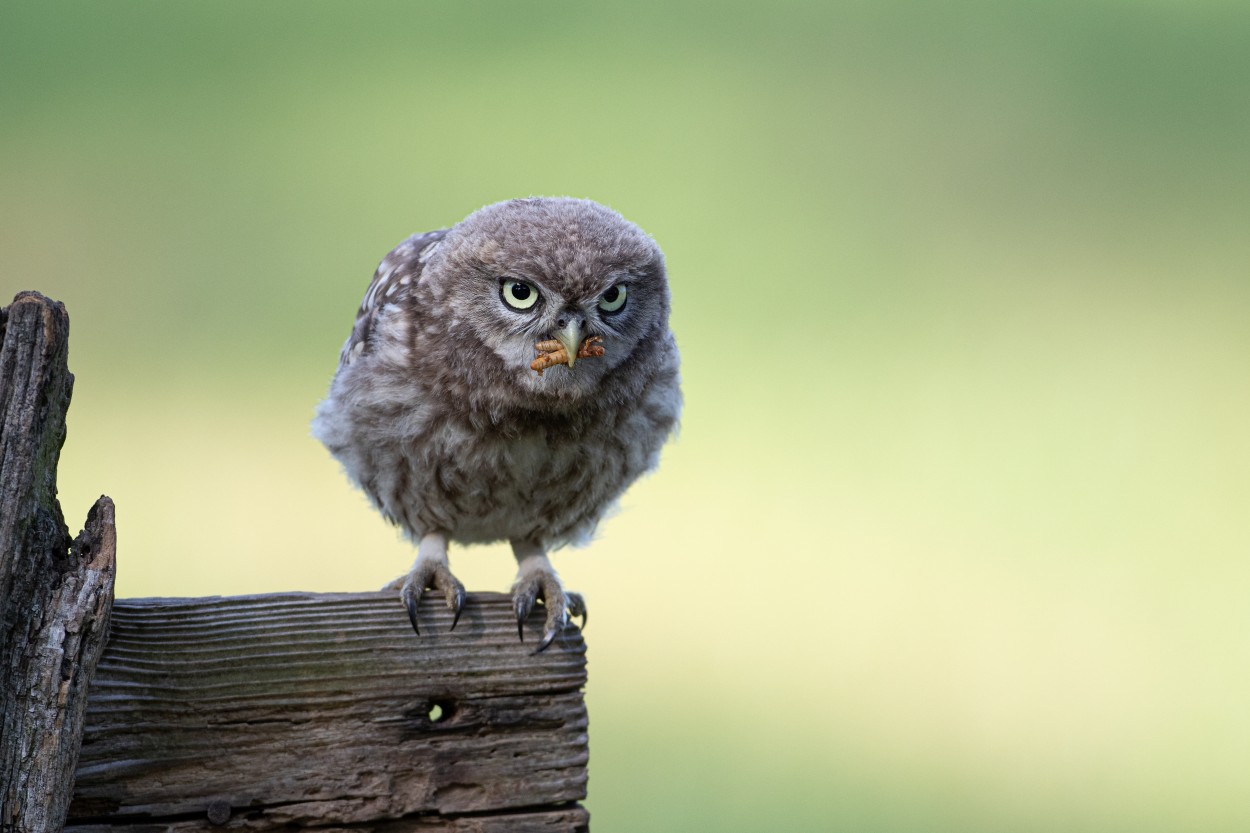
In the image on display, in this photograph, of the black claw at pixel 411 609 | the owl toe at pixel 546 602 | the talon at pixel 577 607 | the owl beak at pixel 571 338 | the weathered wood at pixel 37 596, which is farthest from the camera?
the talon at pixel 577 607

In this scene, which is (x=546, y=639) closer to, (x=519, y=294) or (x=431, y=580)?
(x=431, y=580)

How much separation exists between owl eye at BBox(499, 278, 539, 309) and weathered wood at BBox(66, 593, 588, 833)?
0.55 metres

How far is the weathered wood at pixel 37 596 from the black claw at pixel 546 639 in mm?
601

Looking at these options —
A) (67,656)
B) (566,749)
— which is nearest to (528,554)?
(566,749)

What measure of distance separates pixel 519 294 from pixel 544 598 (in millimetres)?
511

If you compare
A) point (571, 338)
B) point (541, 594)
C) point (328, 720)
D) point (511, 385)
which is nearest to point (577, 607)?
point (541, 594)

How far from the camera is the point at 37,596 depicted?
1.32 meters

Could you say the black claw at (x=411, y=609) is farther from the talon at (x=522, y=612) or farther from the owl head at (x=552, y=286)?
the owl head at (x=552, y=286)

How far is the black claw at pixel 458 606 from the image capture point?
1750 mm

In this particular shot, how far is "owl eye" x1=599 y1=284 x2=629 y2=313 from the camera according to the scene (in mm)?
2154

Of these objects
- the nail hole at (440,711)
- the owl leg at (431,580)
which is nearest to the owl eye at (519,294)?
the owl leg at (431,580)

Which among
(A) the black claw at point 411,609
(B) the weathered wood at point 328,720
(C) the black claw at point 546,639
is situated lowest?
(B) the weathered wood at point 328,720

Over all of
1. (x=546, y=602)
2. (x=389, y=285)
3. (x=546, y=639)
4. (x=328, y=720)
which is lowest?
(x=328, y=720)

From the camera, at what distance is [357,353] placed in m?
2.50
